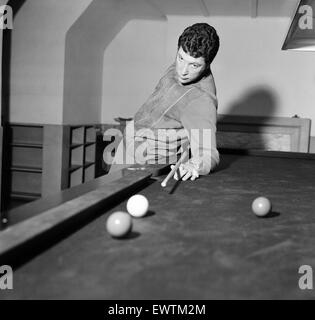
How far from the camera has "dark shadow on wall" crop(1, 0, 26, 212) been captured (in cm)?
535

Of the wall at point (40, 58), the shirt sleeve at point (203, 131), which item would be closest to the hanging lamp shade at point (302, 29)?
the shirt sleeve at point (203, 131)

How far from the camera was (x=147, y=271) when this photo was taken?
846 millimetres

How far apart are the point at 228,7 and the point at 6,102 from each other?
304cm

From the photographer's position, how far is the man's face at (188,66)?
2256mm

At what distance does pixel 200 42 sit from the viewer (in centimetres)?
222

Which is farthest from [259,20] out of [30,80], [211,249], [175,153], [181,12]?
[211,249]

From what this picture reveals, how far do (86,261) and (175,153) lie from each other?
180cm

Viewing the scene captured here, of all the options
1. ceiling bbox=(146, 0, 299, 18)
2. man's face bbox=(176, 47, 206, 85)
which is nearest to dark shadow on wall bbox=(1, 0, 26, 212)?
ceiling bbox=(146, 0, 299, 18)

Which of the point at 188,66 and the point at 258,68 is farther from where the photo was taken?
the point at 258,68

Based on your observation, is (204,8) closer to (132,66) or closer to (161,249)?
(132,66)

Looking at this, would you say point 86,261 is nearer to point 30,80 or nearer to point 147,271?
point 147,271

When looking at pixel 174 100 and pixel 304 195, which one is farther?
pixel 174 100

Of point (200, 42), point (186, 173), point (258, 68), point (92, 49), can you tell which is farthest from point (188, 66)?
point (92, 49)

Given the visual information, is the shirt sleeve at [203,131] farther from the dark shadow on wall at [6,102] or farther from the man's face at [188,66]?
the dark shadow on wall at [6,102]
